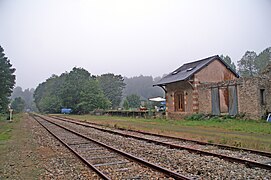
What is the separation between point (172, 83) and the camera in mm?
29281

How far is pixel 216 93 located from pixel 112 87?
71.5 m

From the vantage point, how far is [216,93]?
2331cm

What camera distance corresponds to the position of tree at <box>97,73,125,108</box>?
305 ft

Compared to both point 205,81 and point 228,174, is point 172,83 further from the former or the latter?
point 228,174

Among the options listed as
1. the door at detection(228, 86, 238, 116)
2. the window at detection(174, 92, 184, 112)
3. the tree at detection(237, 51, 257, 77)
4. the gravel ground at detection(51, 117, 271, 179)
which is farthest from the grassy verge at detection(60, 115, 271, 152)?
the tree at detection(237, 51, 257, 77)

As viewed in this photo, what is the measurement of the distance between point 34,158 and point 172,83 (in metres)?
21.9

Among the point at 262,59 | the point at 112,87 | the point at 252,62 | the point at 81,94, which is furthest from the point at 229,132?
the point at 112,87

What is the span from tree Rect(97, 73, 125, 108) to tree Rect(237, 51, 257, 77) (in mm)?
43736

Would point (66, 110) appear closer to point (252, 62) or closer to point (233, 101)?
point (252, 62)

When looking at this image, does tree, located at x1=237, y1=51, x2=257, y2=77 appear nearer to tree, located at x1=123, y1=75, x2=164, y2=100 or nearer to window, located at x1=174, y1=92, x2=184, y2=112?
window, located at x1=174, y1=92, x2=184, y2=112

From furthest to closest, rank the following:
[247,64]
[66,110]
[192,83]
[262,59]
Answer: [66,110]
[247,64]
[262,59]
[192,83]

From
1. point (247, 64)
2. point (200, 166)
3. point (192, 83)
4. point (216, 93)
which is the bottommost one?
point (200, 166)

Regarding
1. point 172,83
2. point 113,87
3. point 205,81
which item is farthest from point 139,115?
point 113,87

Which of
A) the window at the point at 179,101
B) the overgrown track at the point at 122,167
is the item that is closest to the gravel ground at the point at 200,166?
the overgrown track at the point at 122,167
